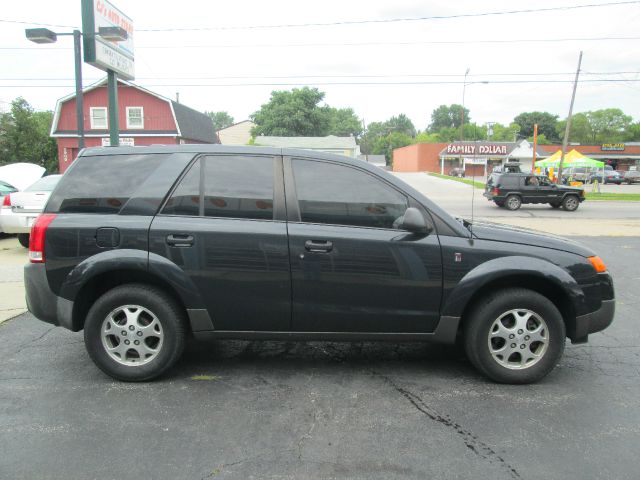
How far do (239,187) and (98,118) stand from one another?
32.6m

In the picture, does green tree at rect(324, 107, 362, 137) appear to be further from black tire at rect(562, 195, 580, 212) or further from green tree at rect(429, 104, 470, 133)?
black tire at rect(562, 195, 580, 212)

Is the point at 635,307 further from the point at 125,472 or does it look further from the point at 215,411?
the point at 125,472

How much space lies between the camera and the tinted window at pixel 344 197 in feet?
12.1

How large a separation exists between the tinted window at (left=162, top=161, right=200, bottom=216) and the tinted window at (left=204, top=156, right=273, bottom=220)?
0.07 m

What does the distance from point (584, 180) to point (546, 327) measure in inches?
1920

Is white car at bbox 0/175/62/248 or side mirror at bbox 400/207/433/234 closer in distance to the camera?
side mirror at bbox 400/207/433/234

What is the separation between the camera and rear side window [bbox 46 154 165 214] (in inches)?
147

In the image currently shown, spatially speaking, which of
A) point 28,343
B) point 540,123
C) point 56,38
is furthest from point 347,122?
point 28,343

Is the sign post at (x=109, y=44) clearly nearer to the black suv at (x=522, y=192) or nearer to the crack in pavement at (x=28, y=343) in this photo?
the crack in pavement at (x=28, y=343)

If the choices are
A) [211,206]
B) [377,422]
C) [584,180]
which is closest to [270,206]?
[211,206]

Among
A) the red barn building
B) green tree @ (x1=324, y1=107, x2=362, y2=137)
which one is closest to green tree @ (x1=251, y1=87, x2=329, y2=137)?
the red barn building

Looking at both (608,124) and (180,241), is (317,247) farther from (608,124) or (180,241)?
(608,124)

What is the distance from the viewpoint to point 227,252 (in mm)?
3582

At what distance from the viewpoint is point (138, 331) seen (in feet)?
12.1
